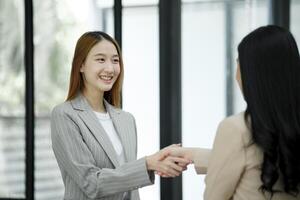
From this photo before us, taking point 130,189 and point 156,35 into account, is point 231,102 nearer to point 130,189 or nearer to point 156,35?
Result: point 156,35

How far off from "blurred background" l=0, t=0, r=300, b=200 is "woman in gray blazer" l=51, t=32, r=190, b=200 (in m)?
1.01

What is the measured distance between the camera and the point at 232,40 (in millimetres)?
3092

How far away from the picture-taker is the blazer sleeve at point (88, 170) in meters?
1.89

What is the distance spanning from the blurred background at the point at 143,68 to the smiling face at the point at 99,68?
1.07 m

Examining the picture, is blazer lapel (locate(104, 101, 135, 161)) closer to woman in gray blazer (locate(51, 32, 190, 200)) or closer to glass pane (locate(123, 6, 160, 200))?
woman in gray blazer (locate(51, 32, 190, 200))

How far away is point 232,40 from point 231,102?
1.25 feet

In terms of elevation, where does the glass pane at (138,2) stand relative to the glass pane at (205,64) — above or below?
above

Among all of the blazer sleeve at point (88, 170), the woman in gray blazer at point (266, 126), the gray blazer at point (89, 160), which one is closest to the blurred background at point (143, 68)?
the gray blazer at point (89, 160)

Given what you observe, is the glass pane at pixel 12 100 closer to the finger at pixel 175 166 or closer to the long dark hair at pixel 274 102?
the finger at pixel 175 166

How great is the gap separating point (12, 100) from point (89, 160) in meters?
1.72

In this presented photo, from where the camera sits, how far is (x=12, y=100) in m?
3.48

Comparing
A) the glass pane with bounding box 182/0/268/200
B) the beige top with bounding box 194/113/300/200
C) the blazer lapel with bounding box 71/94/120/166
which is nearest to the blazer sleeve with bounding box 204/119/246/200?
the beige top with bounding box 194/113/300/200

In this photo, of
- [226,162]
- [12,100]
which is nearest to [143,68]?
[12,100]

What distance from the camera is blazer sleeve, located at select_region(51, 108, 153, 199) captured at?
1893 millimetres
